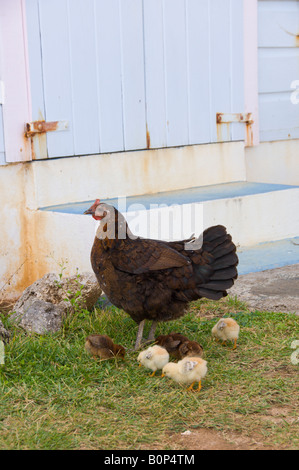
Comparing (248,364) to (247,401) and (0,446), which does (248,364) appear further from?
(0,446)

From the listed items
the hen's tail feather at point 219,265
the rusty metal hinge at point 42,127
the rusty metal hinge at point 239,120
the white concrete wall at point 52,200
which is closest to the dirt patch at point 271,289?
the hen's tail feather at point 219,265

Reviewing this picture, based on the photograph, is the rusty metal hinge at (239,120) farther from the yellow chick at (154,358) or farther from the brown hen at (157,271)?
the yellow chick at (154,358)

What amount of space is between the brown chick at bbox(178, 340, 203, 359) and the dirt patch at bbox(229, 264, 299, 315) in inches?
48.4

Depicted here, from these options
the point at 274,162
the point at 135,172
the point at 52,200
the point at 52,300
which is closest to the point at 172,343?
the point at 52,300

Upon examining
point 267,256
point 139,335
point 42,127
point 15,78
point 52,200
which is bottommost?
point 139,335

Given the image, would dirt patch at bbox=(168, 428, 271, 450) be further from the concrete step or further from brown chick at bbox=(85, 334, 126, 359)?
the concrete step

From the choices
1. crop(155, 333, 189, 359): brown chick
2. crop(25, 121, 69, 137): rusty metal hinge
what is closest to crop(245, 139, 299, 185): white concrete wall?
crop(25, 121, 69, 137): rusty metal hinge

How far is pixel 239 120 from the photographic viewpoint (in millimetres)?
7551

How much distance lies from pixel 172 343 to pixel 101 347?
459mm

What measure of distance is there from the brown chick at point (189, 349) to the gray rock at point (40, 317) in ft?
3.46

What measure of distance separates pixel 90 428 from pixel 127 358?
1.08 m

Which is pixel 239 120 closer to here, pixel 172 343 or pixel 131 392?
pixel 172 343

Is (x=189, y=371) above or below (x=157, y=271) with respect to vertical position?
below

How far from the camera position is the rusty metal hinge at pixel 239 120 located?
24.3 feet
